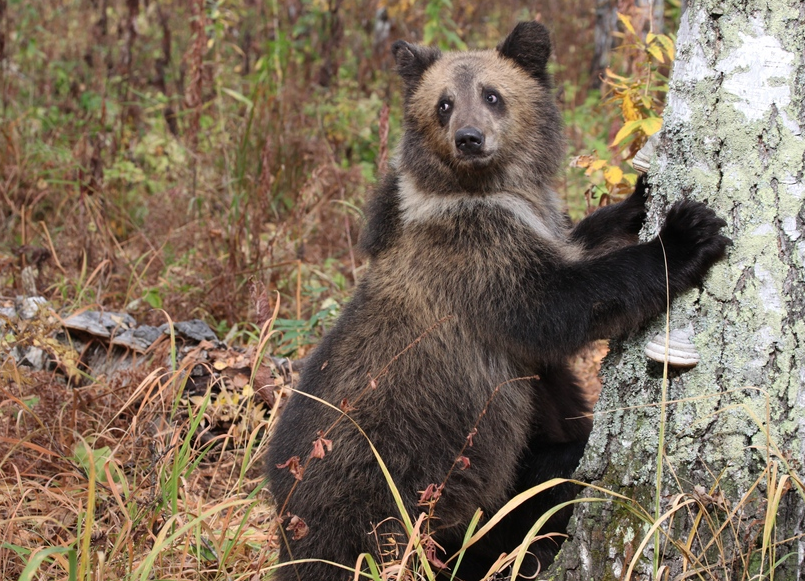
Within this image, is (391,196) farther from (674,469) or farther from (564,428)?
(674,469)

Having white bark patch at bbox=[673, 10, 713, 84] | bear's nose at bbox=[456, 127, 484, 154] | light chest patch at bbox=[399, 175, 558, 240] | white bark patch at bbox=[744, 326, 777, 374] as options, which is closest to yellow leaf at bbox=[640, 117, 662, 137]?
light chest patch at bbox=[399, 175, 558, 240]

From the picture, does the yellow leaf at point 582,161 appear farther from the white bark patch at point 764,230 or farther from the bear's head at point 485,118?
the white bark patch at point 764,230

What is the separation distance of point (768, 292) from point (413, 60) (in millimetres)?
2179

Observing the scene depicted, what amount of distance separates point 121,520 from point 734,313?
2.49 meters

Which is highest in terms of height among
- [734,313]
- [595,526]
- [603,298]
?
Answer: [734,313]

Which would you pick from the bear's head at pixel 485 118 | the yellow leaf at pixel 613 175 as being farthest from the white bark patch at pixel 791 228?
the yellow leaf at pixel 613 175

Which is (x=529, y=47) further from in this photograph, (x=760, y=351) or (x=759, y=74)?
(x=760, y=351)

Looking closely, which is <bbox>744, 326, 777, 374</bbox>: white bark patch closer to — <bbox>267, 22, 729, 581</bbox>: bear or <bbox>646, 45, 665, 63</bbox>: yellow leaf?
<bbox>267, 22, 729, 581</bbox>: bear

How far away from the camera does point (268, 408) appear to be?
439cm

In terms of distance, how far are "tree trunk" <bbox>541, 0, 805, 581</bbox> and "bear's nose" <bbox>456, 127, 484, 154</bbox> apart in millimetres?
1039

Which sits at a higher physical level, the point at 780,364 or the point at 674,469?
the point at 780,364

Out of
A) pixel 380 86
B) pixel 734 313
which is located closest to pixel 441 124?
pixel 734 313

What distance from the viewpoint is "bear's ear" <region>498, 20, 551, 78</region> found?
3809 millimetres

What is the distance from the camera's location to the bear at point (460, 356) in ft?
9.99
